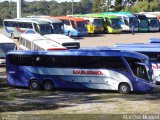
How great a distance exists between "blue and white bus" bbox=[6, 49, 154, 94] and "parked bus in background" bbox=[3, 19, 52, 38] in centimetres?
2001

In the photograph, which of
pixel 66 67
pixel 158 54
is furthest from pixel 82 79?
pixel 158 54

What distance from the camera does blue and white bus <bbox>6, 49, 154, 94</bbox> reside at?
21.0 meters

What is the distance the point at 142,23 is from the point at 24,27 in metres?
19.0

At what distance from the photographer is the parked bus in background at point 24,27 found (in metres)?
45.6

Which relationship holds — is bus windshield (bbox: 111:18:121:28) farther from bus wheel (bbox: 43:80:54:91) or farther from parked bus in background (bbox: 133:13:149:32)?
bus wheel (bbox: 43:80:54:91)

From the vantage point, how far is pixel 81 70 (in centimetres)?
2183

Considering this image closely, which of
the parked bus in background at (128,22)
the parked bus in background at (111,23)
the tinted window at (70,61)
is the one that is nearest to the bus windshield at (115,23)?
the parked bus in background at (111,23)

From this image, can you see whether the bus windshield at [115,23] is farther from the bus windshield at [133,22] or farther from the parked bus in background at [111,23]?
the bus windshield at [133,22]

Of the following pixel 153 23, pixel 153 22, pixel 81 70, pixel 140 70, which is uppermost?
pixel 140 70

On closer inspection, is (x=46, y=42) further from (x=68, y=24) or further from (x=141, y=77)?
(x=68, y=24)

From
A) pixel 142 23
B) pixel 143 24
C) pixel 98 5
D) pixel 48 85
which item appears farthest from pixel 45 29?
pixel 98 5

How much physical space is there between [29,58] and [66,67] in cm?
211

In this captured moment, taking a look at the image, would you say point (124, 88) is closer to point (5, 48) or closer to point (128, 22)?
point (5, 48)

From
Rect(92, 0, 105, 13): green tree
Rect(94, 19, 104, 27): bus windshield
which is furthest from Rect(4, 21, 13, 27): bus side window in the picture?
Rect(92, 0, 105, 13): green tree
